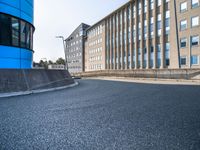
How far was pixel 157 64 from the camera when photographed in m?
36.4

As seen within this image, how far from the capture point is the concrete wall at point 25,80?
9630 millimetres

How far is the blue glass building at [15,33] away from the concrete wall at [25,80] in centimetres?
350

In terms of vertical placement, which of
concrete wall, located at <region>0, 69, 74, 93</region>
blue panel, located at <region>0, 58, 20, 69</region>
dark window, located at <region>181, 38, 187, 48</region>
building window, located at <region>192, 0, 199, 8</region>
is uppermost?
building window, located at <region>192, 0, 199, 8</region>

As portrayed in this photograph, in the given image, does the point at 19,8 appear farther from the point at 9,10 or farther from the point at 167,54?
the point at 167,54

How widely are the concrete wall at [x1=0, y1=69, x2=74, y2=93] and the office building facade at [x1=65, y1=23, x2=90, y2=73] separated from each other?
61.7 meters

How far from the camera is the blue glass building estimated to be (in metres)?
12.8

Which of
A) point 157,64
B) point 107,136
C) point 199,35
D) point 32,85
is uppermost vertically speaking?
point 199,35

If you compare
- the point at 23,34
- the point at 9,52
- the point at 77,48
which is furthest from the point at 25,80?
the point at 77,48

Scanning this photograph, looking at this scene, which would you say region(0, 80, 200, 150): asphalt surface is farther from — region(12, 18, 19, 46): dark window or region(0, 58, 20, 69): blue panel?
region(12, 18, 19, 46): dark window

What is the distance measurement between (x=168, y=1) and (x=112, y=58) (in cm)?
2416

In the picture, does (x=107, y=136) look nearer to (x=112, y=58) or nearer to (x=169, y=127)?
(x=169, y=127)

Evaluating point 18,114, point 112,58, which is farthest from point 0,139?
point 112,58

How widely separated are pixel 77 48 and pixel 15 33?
66.5 meters

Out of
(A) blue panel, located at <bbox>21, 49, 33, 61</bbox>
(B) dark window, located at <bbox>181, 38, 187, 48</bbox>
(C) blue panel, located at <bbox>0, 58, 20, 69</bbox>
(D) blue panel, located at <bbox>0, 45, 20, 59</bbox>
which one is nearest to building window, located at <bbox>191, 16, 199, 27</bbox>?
(B) dark window, located at <bbox>181, 38, 187, 48</bbox>
